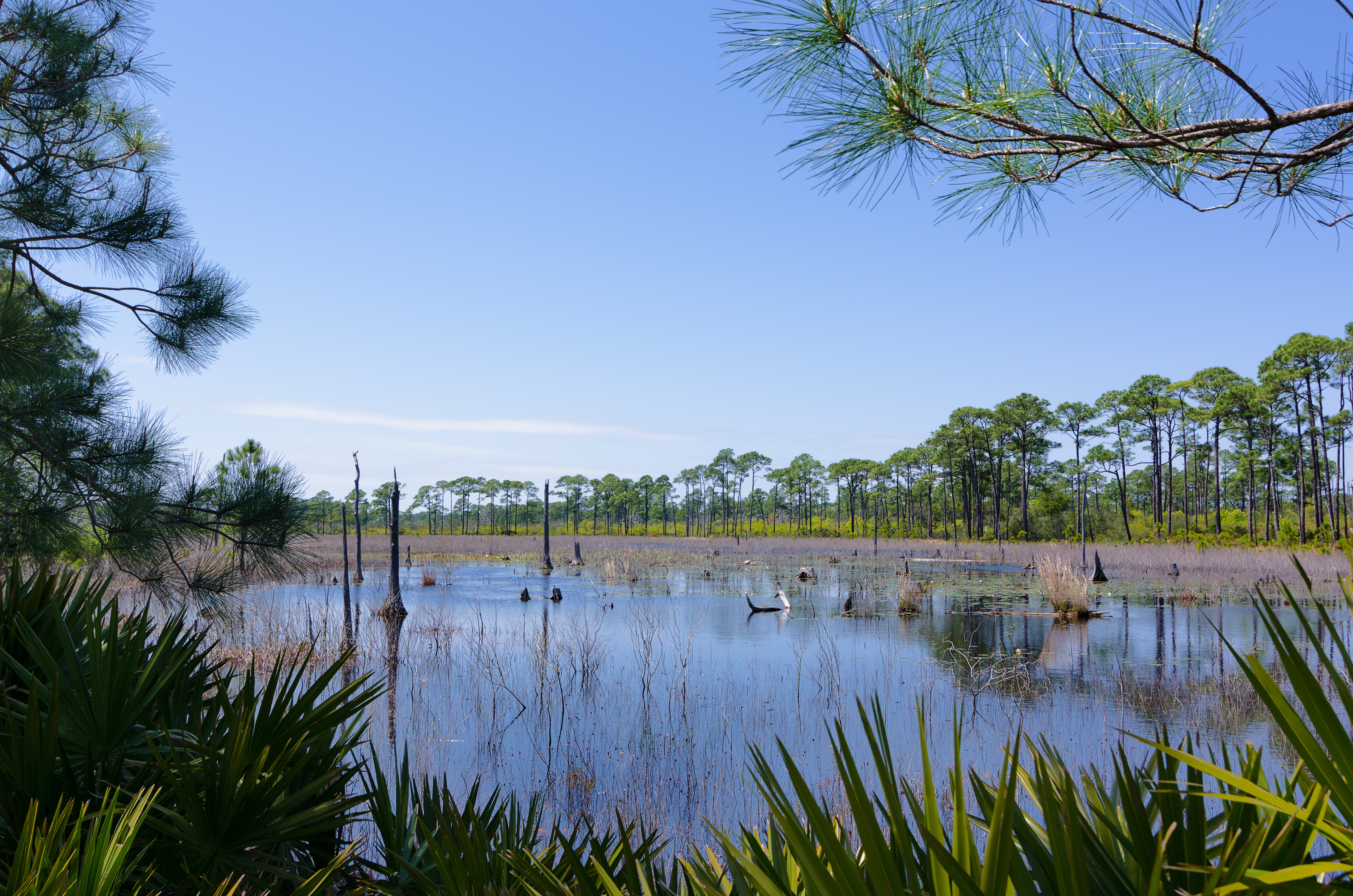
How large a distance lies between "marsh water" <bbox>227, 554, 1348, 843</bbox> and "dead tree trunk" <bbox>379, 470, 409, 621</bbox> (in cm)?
42

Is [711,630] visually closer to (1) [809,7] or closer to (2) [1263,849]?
(1) [809,7]

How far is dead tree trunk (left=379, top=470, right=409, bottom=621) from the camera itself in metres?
15.4

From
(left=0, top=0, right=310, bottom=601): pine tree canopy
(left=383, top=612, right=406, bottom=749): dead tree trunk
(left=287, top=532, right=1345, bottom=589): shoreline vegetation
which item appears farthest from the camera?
(left=287, top=532, right=1345, bottom=589): shoreline vegetation

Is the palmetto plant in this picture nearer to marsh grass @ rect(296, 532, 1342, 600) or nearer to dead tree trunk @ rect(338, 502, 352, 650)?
marsh grass @ rect(296, 532, 1342, 600)

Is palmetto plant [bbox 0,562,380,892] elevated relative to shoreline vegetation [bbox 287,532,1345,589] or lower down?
elevated

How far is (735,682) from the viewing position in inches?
392

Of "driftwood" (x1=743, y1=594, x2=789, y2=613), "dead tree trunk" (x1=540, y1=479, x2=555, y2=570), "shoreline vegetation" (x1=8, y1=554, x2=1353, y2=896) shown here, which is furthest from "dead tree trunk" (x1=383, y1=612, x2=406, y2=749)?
"dead tree trunk" (x1=540, y1=479, x2=555, y2=570)

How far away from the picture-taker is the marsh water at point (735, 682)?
6.66 meters

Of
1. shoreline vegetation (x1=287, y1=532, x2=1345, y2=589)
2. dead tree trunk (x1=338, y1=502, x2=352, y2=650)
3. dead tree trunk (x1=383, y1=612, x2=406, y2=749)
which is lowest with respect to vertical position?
shoreline vegetation (x1=287, y1=532, x2=1345, y2=589)

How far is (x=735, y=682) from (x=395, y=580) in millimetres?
9694

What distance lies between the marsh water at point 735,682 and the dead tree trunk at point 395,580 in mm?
423

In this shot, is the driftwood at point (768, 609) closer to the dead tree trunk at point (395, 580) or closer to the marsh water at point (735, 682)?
the marsh water at point (735, 682)

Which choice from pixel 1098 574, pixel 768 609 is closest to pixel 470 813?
pixel 768 609

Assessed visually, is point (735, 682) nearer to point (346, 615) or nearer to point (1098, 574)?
point (346, 615)
